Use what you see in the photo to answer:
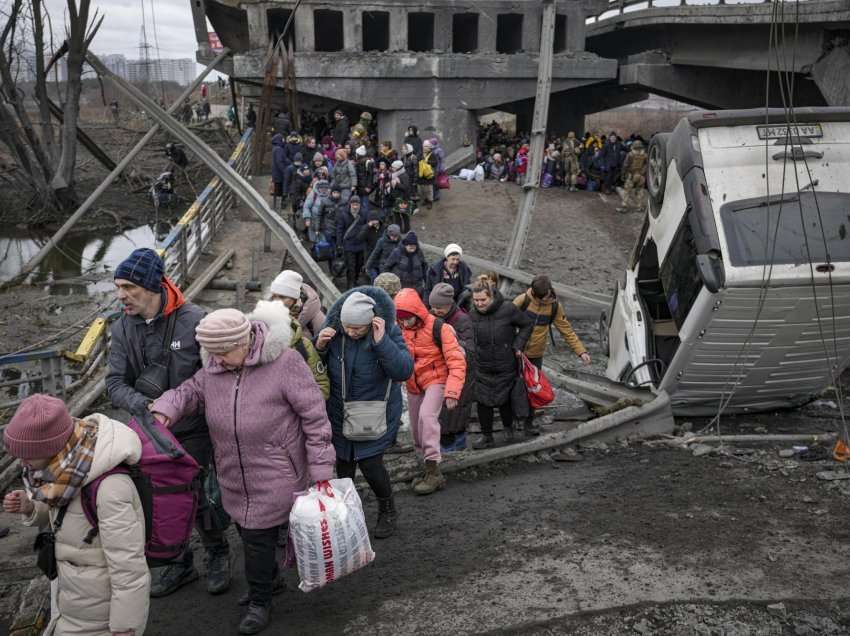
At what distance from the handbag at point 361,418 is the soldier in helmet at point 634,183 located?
15711mm

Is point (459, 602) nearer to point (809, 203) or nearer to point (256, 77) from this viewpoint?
point (809, 203)

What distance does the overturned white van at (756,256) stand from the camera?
6773mm

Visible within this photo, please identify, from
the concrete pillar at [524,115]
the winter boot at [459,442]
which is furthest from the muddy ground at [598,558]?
the concrete pillar at [524,115]

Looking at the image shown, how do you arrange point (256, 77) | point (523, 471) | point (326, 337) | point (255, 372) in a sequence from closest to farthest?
point (255, 372)
point (326, 337)
point (523, 471)
point (256, 77)

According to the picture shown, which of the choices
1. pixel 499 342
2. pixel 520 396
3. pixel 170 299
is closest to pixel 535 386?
pixel 520 396

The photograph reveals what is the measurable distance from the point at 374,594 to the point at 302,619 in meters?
0.44

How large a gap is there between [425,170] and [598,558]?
14.6 metres

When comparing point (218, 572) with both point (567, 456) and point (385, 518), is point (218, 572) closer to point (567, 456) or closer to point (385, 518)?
point (385, 518)

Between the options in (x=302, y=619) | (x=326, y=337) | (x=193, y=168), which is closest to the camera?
(x=302, y=619)

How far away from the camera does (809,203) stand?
23.1 feet

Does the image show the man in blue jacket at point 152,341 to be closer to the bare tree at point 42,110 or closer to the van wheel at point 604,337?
the van wheel at point 604,337

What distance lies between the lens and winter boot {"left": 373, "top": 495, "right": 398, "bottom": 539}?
509 centimetres

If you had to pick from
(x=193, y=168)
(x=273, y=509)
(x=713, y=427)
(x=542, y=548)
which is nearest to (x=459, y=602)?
(x=542, y=548)

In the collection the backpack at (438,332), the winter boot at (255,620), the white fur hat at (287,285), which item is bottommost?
the winter boot at (255,620)
